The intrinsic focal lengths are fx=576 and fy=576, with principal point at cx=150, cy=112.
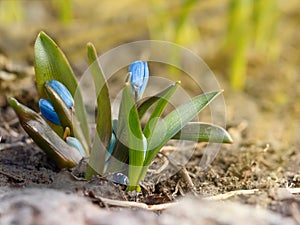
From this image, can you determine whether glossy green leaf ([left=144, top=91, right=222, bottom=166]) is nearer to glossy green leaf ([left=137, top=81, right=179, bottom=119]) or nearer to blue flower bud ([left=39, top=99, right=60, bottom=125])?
glossy green leaf ([left=137, top=81, right=179, bottom=119])

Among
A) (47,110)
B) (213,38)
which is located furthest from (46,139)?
(213,38)

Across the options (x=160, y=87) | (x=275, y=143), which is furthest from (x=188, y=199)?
(x=160, y=87)

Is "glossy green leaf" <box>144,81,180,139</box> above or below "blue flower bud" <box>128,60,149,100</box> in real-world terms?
below

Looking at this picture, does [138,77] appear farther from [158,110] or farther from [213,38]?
[213,38]

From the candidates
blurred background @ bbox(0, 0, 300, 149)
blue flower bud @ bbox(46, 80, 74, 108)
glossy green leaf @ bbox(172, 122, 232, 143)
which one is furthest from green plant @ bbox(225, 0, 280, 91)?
blue flower bud @ bbox(46, 80, 74, 108)

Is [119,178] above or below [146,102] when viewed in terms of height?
below

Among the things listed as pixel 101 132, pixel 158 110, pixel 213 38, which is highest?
pixel 213 38

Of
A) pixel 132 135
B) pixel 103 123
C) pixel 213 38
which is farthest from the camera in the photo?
pixel 213 38
